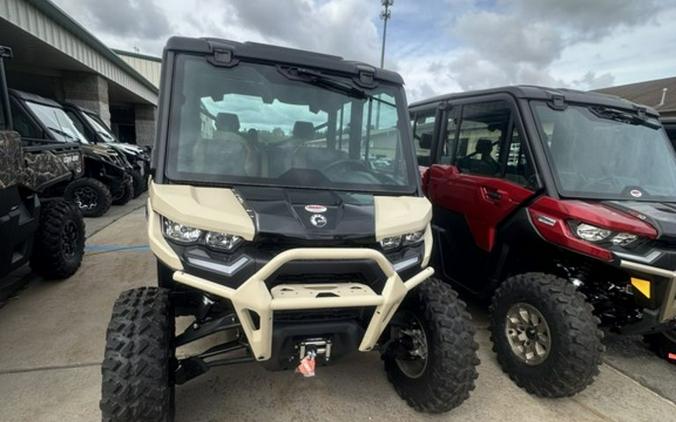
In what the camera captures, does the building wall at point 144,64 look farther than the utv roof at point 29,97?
Yes

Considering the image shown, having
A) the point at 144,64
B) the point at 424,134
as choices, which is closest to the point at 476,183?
the point at 424,134

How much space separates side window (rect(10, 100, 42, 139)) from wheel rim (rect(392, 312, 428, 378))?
23.2ft

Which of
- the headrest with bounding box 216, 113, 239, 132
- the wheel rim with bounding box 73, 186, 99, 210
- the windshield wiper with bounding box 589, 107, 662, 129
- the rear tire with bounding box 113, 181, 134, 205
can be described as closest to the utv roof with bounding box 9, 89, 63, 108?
the wheel rim with bounding box 73, 186, 99, 210

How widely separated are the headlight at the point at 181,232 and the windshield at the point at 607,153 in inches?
105

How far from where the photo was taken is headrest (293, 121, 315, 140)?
104 inches

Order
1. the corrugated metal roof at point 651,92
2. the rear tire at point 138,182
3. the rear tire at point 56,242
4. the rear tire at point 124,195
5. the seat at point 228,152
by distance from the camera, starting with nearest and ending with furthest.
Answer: the seat at point 228,152 < the rear tire at point 56,242 < the rear tire at point 124,195 < the rear tire at point 138,182 < the corrugated metal roof at point 651,92

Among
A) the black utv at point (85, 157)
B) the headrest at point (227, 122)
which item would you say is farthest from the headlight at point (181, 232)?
the black utv at point (85, 157)

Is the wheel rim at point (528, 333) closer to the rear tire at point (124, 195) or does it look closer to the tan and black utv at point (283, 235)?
the tan and black utv at point (283, 235)

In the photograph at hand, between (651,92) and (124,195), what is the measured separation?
1038 inches

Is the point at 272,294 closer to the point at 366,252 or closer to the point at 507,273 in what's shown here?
the point at 366,252

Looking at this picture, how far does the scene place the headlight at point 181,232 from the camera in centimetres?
202

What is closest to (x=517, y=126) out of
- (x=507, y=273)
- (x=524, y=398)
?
(x=507, y=273)

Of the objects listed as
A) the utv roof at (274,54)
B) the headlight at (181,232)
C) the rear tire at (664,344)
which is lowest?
the rear tire at (664,344)

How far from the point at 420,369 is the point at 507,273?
1399 millimetres
